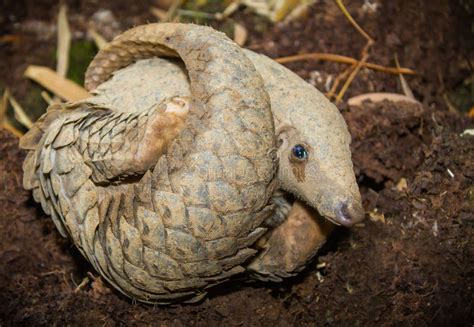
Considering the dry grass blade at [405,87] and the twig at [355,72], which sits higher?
the twig at [355,72]

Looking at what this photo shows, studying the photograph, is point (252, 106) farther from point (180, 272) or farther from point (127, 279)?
point (127, 279)

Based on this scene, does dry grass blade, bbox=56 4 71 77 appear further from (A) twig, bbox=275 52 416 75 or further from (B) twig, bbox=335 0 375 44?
(B) twig, bbox=335 0 375 44

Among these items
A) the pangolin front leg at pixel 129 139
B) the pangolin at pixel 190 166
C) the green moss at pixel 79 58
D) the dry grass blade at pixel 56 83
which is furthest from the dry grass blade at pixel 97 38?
the pangolin front leg at pixel 129 139

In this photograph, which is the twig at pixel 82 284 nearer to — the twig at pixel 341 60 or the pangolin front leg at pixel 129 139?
the pangolin front leg at pixel 129 139

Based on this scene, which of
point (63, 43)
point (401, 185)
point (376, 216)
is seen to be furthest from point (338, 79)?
point (63, 43)

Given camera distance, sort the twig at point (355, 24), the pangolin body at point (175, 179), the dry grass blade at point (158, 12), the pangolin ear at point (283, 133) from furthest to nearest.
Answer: the dry grass blade at point (158, 12) < the twig at point (355, 24) < the pangolin ear at point (283, 133) < the pangolin body at point (175, 179)

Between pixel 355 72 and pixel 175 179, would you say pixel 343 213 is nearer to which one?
pixel 175 179
